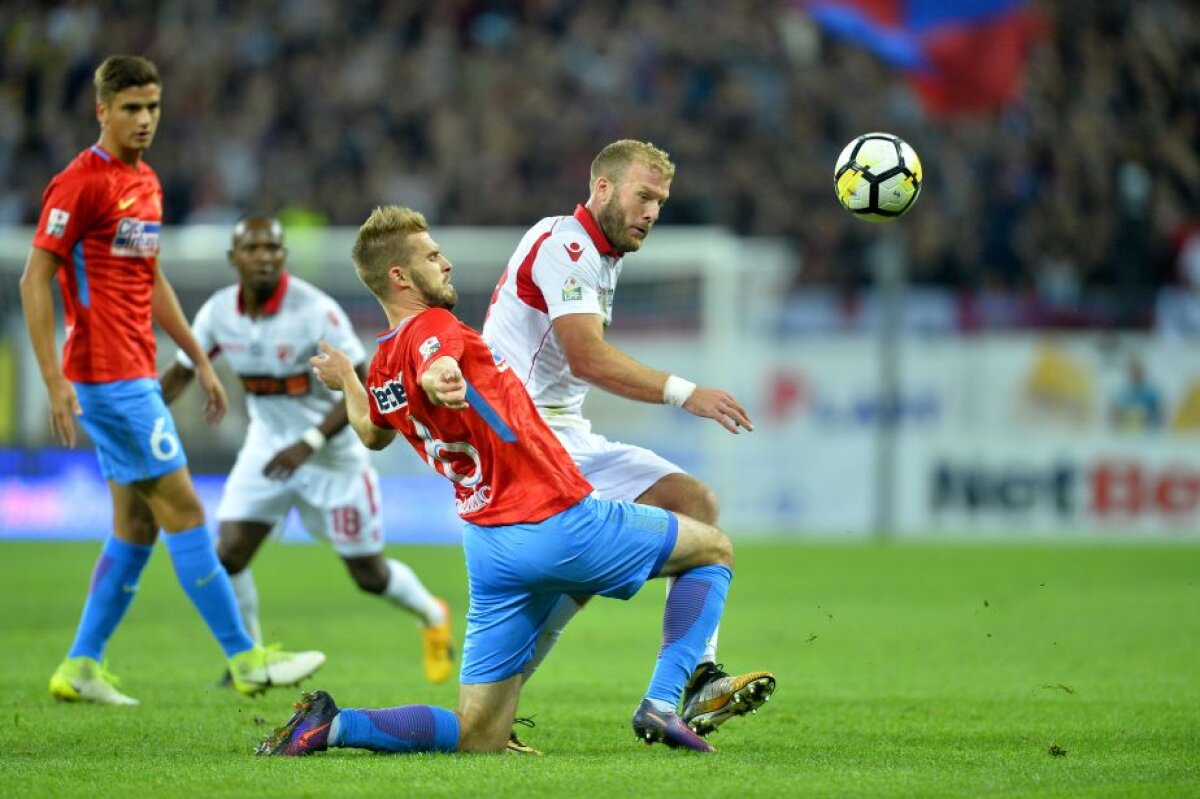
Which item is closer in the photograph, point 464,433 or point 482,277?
point 464,433

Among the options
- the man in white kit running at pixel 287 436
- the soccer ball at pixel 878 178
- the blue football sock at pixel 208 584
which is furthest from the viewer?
the man in white kit running at pixel 287 436

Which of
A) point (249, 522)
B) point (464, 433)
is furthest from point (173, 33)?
point (464, 433)

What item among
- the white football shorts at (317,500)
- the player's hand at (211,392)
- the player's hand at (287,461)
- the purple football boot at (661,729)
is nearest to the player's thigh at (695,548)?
the purple football boot at (661,729)

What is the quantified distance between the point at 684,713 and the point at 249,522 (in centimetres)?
350

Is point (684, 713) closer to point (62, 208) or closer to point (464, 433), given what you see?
point (464, 433)

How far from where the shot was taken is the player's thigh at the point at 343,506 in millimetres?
8961

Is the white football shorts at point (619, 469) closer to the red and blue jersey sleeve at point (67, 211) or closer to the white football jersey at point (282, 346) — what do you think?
the red and blue jersey sleeve at point (67, 211)

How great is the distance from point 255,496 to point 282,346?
30.8 inches

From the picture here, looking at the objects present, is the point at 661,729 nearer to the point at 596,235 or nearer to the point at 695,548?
the point at 695,548

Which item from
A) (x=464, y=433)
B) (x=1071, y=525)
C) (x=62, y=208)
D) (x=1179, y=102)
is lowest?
(x=1071, y=525)

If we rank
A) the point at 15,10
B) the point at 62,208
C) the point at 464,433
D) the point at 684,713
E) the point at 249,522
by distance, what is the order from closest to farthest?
the point at 464,433
the point at 684,713
the point at 62,208
the point at 249,522
the point at 15,10

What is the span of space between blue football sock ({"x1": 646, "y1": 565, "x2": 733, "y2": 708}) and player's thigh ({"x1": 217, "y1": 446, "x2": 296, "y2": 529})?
340cm

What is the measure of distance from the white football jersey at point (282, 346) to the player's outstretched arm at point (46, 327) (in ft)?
5.32

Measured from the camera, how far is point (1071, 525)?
58.9ft
